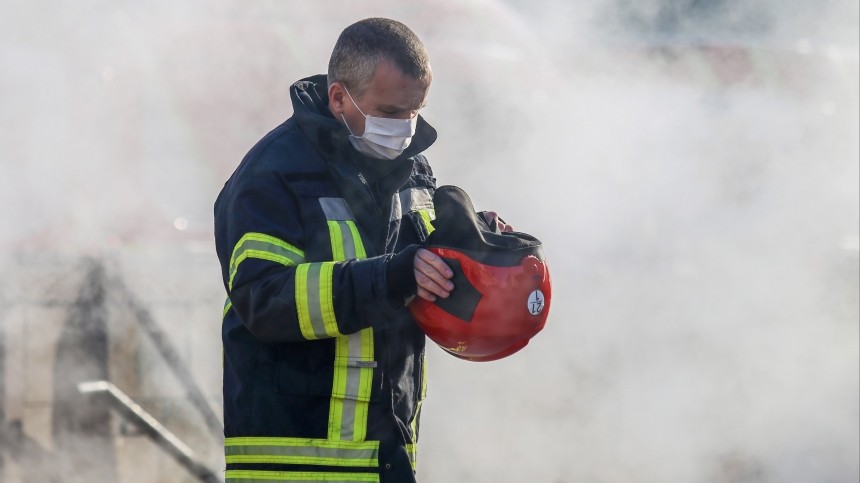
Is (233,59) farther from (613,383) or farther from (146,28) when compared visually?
(613,383)

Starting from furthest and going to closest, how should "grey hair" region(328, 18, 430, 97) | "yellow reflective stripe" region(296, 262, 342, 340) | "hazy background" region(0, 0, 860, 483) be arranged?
"hazy background" region(0, 0, 860, 483), "grey hair" region(328, 18, 430, 97), "yellow reflective stripe" region(296, 262, 342, 340)

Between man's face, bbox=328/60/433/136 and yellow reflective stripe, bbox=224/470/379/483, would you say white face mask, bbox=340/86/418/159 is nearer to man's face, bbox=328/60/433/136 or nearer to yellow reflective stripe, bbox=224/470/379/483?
man's face, bbox=328/60/433/136

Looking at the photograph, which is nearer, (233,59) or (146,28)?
(146,28)

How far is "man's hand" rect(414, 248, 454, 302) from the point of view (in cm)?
→ 220

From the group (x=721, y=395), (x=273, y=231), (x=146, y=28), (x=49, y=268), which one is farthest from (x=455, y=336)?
(x=721, y=395)

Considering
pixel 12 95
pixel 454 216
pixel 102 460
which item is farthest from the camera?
pixel 102 460

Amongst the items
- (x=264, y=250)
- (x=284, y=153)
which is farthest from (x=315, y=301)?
(x=284, y=153)

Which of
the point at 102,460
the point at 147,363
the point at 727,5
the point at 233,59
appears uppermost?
the point at 727,5

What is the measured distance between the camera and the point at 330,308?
7.13 feet

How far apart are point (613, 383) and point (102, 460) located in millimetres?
2674

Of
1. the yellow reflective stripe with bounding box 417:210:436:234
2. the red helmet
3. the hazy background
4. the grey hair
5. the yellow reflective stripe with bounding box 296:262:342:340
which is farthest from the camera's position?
the hazy background

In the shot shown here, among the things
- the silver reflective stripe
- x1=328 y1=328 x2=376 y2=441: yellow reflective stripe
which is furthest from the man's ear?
x1=328 y1=328 x2=376 y2=441: yellow reflective stripe

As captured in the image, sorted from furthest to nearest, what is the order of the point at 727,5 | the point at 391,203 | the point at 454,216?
the point at 727,5
the point at 391,203
the point at 454,216

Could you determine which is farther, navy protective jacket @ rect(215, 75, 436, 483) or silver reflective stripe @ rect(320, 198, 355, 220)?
silver reflective stripe @ rect(320, 198, 355, 220)
